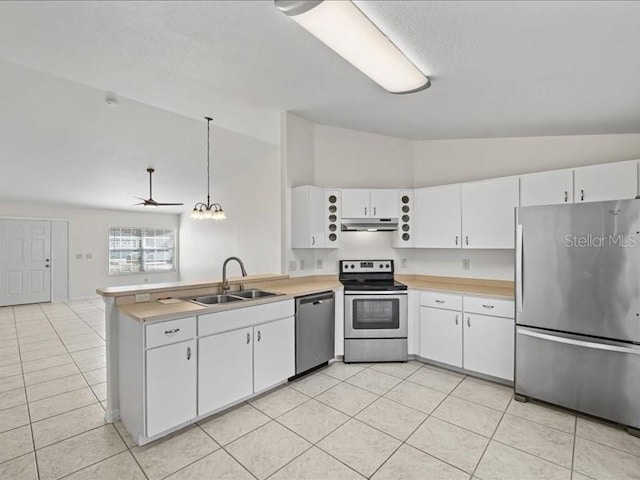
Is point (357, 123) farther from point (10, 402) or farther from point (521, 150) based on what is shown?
point (10, 402)

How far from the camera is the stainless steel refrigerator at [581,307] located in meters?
2.19

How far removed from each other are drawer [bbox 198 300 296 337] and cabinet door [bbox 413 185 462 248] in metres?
1.87

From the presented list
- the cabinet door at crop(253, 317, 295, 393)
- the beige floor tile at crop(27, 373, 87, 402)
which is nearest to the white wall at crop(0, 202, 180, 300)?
the beige floor tile at crop(27, 373, 87, 402)

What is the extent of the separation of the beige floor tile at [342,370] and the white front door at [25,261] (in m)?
7.25

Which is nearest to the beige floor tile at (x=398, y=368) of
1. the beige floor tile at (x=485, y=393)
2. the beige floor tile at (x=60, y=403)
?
the beige floor tile at (x=485, y=393)

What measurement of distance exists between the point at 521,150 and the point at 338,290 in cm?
262

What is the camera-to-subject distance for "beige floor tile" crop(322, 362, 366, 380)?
3160 mm

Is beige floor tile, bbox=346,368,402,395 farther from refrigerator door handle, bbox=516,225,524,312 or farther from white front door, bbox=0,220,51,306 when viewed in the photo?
white front door, bbox=0,220,51,306

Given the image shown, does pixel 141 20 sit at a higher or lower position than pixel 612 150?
higher

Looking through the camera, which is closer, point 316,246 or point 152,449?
point 152,449

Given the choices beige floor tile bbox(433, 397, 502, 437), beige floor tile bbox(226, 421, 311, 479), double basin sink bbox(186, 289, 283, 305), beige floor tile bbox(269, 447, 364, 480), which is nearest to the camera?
beige floor tile bbox(269, 447, 364, 480)

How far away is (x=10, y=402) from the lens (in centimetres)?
264

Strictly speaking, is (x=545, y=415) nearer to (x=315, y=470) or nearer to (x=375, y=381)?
(x=375, y=381)

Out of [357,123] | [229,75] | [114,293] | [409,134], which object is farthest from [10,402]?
[409,134]
